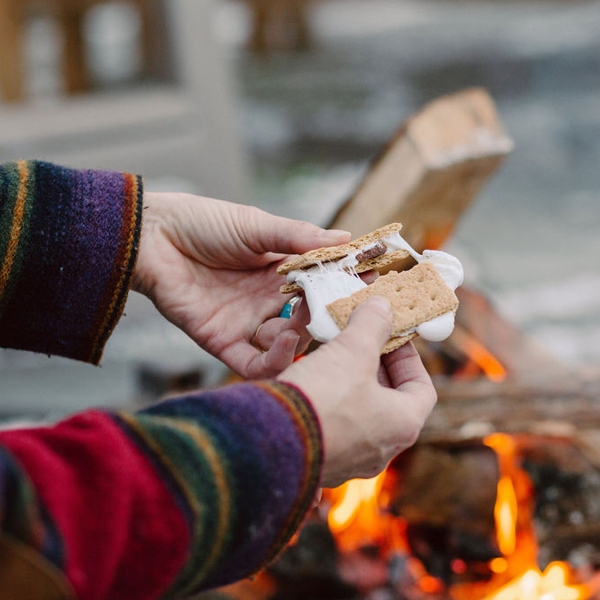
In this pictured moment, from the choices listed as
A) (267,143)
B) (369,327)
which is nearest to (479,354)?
(369,327)

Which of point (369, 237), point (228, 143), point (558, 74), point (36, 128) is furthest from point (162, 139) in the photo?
point (558, 74)

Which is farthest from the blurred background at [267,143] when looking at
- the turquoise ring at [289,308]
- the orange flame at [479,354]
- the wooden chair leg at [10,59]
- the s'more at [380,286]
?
the s'more at [380,286]

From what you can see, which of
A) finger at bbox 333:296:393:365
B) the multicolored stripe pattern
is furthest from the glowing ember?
the multicolored stripe pattern

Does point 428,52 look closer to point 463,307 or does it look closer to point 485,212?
point 485,212

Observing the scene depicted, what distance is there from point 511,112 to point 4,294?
22.8ft

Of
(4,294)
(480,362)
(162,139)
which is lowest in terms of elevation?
(480,362)

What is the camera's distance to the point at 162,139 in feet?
13.0

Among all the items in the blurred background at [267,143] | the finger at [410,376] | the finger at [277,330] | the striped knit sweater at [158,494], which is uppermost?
the striped knit sweater at [158,494]

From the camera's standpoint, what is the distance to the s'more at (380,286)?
1283 millimetres

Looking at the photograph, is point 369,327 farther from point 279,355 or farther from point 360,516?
point 360,516

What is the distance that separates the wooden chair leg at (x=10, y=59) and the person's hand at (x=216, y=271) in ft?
10.1

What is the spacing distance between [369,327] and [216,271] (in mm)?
565

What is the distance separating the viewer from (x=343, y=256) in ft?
4.59

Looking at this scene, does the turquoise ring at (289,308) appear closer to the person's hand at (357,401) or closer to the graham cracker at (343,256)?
the graham cracker at (343,256)
